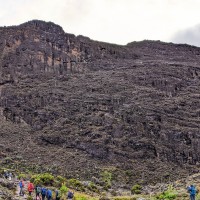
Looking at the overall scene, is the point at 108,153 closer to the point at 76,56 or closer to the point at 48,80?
the point at 48,80

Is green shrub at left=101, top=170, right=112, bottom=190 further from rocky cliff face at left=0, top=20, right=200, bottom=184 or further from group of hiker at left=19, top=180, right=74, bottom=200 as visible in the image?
group of hiker at left=19, top=180, right=74, bottom=200

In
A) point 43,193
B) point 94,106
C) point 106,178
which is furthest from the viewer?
point 94,106

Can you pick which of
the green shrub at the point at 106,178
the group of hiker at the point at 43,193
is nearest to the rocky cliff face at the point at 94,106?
the green shrub at the point at 106,178

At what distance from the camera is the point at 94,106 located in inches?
3883

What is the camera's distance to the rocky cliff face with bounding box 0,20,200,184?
84.9 metres

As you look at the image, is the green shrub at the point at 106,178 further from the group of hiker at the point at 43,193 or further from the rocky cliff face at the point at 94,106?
the group of hiker at the point at 43,193

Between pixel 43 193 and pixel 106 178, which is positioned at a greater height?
pixel 43 193

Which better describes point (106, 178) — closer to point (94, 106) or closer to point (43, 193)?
point (94, 106)

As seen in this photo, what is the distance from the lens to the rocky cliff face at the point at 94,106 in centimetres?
8488

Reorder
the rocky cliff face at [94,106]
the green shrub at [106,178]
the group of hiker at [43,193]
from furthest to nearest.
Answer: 1. the rocky cliff face at [94,106]
2. the green shrub at [106,178]
3. the group of hiker at [43,193]

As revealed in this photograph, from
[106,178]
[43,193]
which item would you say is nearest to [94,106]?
[106,178]

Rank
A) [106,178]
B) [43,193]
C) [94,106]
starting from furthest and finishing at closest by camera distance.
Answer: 1. [94,106]
2. [106,178]
3. [43,193]

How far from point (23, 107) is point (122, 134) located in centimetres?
1798

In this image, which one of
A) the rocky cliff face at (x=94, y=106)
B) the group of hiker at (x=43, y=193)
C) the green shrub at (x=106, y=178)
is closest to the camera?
the group of hiker at (x=43, y=193)
